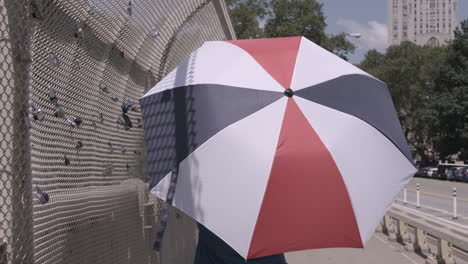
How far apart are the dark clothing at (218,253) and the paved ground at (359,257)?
491cm

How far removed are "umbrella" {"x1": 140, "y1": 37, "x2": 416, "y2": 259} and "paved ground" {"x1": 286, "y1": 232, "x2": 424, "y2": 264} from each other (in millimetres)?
5275

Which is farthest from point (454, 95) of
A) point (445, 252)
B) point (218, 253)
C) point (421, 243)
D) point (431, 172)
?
point (218, 253)

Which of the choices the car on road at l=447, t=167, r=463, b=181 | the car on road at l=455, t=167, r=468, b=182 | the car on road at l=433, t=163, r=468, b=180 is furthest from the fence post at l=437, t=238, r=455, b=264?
the car on road at l=433, t=163, r=468, b=180

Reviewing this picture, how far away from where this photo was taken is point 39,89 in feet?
8.25

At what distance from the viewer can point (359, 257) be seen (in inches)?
359

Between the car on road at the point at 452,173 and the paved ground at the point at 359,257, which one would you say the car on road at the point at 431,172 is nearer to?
the car on road at the point at 452,173

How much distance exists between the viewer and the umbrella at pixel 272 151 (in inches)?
128

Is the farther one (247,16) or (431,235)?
(247,16)

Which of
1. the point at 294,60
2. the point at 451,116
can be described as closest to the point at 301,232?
the point at 294,60

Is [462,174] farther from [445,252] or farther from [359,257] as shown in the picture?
[445,252]

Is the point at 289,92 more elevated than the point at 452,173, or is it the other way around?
the point at 289,92

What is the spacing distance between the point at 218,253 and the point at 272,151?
3.21ft

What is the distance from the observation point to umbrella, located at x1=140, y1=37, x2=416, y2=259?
325 centimetres

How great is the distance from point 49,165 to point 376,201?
1862 millimetres
